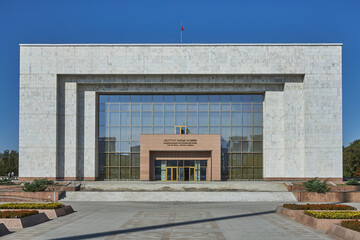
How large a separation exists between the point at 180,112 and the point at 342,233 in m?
32.4

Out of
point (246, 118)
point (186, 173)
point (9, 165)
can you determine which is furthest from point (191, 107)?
point (9, 165)

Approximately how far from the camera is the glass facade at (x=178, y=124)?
45.2m

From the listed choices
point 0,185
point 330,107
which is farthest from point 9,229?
point 330,107

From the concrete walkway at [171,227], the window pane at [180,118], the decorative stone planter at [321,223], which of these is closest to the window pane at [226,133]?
the window pane at [180,118]

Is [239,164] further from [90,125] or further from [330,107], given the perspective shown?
[90,125]

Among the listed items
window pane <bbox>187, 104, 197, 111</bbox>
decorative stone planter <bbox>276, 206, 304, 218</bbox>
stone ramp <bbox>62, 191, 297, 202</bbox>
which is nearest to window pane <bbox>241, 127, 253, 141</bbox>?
window pane <bbox>187, 104, 197, 111</bbox>

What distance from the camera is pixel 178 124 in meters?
45.2

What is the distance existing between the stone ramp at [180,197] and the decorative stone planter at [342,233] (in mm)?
16701

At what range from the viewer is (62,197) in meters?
32.2

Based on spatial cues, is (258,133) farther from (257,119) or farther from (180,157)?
(180,157)

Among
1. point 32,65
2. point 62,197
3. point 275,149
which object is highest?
point 32,65

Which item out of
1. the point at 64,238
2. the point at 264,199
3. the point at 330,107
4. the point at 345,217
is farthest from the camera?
the point at 330,107

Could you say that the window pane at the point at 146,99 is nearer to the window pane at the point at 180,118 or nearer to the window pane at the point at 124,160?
the window pane at the point at 180,118

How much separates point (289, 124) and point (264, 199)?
46.3ft
